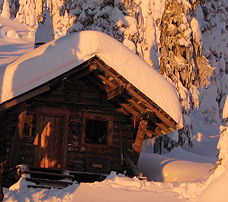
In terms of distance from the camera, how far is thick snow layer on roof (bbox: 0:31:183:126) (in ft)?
34.0

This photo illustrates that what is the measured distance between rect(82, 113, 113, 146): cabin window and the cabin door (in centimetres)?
79

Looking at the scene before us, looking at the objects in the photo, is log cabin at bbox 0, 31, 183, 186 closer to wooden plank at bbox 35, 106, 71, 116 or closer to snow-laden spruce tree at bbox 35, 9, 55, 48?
wooden plank at bbox 35, 106, 71, 116

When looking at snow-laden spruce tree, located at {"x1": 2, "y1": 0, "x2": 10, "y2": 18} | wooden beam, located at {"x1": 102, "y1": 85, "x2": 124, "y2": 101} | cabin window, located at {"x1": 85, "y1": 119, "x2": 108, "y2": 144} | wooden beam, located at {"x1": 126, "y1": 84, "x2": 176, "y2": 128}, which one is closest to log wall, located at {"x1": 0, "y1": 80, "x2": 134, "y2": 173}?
cabin window, located at {"x1": 85, "y1": 119, "x2": 108, "y2": 144}

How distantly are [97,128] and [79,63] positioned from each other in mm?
3005

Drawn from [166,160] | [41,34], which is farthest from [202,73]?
[166,160]

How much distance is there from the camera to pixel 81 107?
1287 centimetres

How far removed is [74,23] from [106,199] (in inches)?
787

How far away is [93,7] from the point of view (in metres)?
26.9

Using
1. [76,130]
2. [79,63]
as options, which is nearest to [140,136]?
[76,130]

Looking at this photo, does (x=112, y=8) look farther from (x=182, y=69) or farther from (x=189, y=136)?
(x=189, y=136)

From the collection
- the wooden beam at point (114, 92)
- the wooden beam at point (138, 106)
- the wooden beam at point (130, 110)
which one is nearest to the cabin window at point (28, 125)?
the wooden beam at point (114, 92)

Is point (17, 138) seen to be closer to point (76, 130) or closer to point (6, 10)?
point (76, 130)

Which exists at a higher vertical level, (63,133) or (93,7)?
(93,7)

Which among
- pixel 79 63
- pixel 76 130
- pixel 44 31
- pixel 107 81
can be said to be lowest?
pixel 76 130
